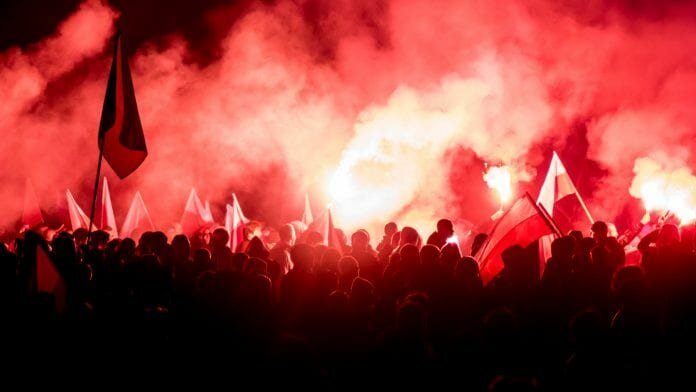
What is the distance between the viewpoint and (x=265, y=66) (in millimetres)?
13453

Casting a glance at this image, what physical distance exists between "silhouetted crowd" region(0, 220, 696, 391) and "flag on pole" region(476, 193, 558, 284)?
0.30m

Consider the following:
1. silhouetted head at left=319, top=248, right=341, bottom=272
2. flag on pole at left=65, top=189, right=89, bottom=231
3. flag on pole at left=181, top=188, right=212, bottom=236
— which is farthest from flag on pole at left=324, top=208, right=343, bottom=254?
flag on pole at left=65, top=189, right=89, bottom=231

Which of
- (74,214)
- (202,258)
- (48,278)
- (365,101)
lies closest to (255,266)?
(202,258)

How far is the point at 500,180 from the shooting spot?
10.9 m

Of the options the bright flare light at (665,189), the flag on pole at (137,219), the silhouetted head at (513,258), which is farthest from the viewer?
the flag on pole at (137,219)

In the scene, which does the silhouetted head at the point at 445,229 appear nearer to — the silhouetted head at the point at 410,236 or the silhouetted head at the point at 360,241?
the silhouetted head at the point at 410,236

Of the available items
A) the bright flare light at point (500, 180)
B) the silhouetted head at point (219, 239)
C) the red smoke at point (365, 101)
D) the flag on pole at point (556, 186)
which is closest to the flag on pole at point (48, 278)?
the silhouetted head at point (219, 239)

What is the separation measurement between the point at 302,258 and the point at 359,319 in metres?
0.93

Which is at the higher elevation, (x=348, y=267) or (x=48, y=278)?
(x=48, y=278)

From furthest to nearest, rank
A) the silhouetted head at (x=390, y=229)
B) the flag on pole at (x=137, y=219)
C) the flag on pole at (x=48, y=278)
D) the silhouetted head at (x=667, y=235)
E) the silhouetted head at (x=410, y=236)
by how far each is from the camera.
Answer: the flag on pole at (x=137, y=219)
the silhouetted head at (x=390, y=229)
the silhouetted head at (x=410, y=236)
the silhouetted head at (x=667, y=235)
the flag on pole at (x=48, y=278)

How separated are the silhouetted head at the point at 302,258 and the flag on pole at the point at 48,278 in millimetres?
1536

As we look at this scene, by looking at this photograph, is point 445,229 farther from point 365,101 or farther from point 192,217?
point 365,101

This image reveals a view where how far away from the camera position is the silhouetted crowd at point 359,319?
337 cm

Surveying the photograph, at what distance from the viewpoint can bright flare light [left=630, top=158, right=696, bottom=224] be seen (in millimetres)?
8048
